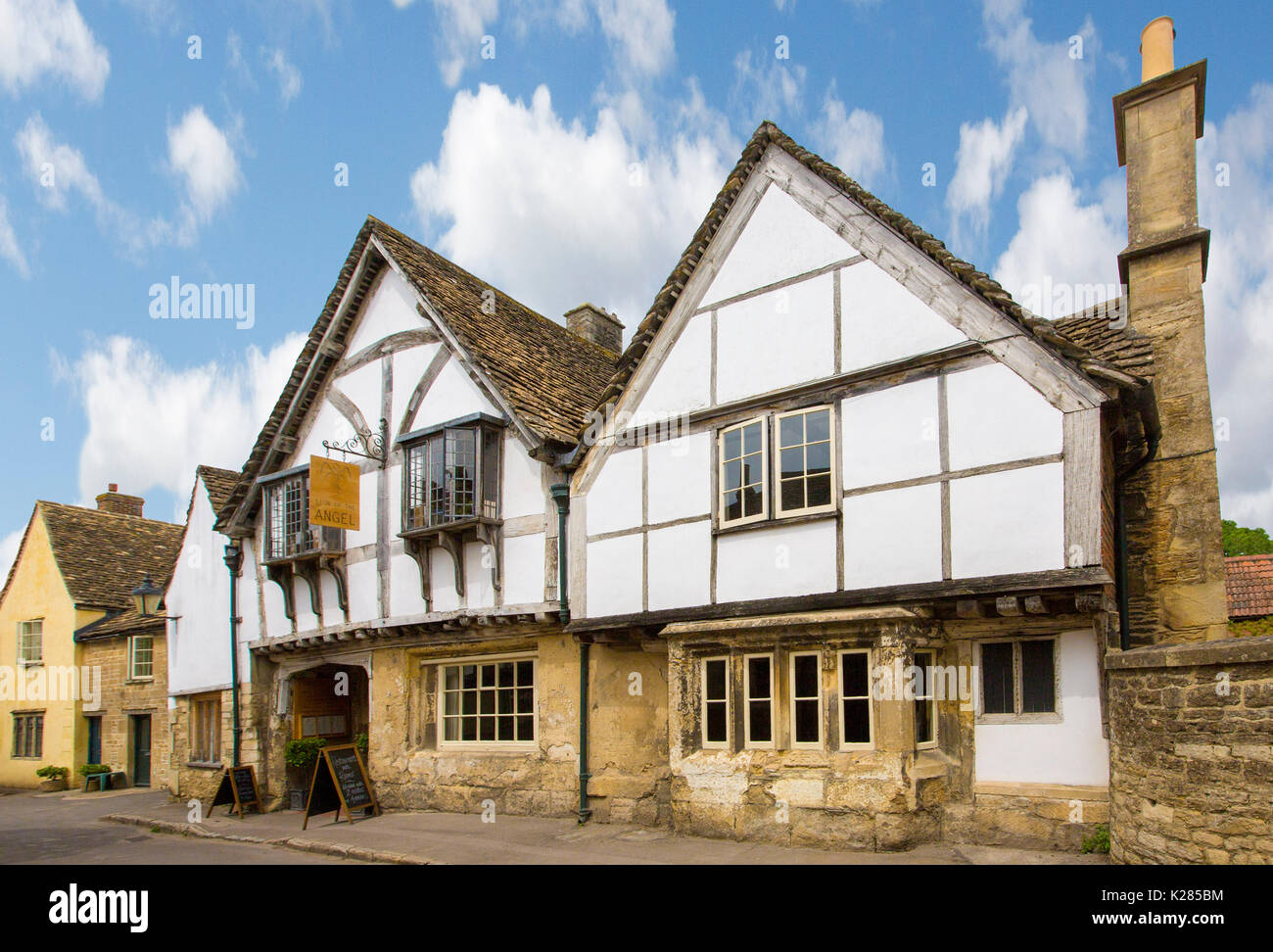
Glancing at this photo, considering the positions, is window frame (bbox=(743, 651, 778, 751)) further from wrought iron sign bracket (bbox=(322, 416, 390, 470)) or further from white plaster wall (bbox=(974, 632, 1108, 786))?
wrought iron sign bracket (bbox=(322, 416, 390, 470))

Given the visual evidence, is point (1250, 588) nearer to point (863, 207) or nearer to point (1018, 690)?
point (1018, 690)

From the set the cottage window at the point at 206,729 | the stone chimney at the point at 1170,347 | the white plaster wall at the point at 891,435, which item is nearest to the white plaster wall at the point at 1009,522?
the white plaster wall at the point at 891,435

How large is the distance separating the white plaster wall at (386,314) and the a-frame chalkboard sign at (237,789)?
6846 mm

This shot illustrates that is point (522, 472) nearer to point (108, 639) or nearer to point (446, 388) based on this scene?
point (446, 388)

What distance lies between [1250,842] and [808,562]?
4517mm

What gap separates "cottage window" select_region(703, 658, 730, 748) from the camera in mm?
10438

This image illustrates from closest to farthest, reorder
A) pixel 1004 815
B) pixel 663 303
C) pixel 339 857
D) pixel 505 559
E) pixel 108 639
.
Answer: pixel 1004 815, pixel 339 857, pixel 663 303, pixel 505 559, pixel 108 639

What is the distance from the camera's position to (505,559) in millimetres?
12703

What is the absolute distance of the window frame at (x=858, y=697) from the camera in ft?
30.6

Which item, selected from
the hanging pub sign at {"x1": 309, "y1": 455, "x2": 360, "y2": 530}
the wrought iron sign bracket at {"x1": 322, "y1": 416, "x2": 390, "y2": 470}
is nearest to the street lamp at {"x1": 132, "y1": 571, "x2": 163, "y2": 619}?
the wrought iron sign bracket at {"x1": 322, "y1": 416, "x2": 390, "y2": 470}

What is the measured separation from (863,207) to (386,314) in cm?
796

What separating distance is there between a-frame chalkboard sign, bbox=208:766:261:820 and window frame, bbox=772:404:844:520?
997 centimetres

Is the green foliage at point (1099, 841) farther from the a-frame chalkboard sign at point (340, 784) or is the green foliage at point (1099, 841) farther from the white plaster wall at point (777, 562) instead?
the a-frame chalkboard sign at point (340, 784)
